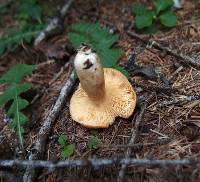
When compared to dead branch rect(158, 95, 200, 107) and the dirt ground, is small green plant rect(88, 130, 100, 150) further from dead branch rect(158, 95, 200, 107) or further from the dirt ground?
dead branch rect(158, 95, 200, 107)

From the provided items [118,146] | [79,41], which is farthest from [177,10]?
[118,146]

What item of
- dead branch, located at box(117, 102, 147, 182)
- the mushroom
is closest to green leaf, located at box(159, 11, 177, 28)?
the mushroom

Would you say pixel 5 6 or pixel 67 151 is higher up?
pixel 5 6

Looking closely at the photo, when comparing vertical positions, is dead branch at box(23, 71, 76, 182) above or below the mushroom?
below

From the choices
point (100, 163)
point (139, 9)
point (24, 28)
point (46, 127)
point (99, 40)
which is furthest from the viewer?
point (24, 28)

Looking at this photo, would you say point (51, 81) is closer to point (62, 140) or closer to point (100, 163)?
point (62, 140)

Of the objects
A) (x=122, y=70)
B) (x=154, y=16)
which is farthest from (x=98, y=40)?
(x=154, y=16)

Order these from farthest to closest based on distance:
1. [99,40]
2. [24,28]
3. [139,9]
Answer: [24,28]
[139,9]
[99,40]
